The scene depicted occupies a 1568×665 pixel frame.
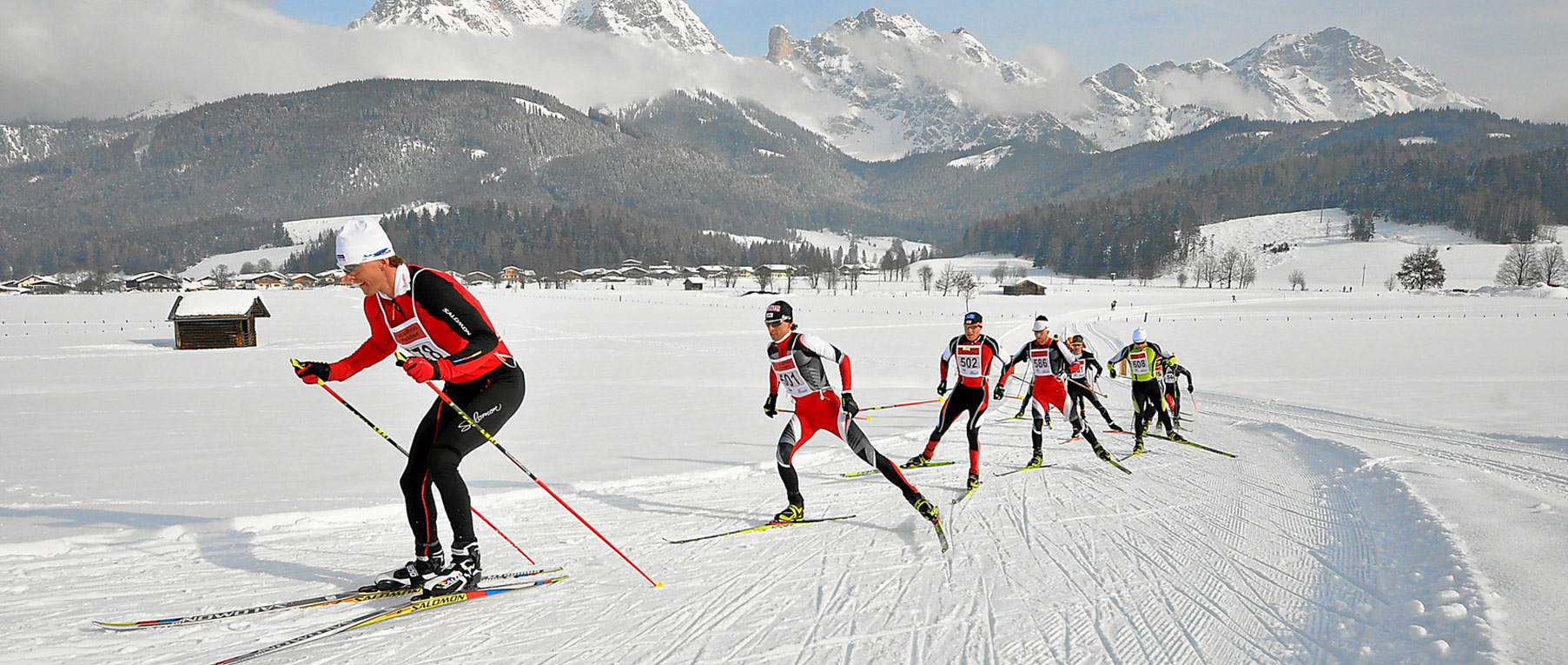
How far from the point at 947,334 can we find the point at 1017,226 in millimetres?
136985

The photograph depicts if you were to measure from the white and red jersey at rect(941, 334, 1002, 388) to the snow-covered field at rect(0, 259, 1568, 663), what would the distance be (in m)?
1.22

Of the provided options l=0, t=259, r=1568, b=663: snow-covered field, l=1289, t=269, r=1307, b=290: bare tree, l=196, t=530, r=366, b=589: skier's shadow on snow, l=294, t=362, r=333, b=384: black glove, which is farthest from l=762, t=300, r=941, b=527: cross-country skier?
l=1289, t=269, r=1307, b=290: bare tree

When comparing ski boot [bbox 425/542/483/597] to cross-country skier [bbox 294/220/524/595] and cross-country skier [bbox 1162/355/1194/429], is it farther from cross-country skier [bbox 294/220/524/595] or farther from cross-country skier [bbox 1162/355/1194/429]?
cross-country skier [bbox 1162/355/1194/429]

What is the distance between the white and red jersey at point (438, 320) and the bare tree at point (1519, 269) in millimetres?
117911

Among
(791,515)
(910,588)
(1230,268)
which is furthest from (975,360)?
(1230,268)

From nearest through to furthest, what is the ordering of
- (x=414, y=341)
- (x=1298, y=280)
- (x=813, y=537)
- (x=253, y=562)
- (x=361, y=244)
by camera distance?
(x=361, y=244)
(x=414, y=341)
(x=253, y=562)
(x=813, y=537)
(x=1298, y=280)

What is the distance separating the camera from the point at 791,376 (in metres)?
6.66

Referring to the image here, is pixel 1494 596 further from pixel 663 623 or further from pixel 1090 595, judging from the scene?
pixel 663 623

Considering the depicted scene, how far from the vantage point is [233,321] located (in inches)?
1358

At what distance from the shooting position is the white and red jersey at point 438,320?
4336 millimetres

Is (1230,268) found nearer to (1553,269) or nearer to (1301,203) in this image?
(1553,269)

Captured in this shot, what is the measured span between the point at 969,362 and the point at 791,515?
332cm

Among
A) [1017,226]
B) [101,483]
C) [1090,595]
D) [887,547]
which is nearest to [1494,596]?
[1090,595]

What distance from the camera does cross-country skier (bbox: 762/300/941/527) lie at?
6309 mm
